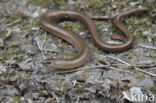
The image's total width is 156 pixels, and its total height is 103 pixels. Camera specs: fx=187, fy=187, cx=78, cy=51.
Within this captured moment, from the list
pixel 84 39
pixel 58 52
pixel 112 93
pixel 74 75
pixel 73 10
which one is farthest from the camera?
pixel 73 10

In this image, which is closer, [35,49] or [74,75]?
[74,75]

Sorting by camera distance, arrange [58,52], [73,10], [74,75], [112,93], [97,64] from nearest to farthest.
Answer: [112,93]
[74,75]
[97,64]
[58,52]
[73,10]

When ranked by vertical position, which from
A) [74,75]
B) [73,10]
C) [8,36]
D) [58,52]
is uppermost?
[73,10]

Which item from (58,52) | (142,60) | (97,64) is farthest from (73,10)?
(142,60)

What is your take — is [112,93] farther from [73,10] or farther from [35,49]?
[73,10]

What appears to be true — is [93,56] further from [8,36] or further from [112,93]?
[8,36]

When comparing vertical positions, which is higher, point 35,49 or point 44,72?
point 35,49

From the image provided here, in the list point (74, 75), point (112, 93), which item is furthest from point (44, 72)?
point (112, 93)
